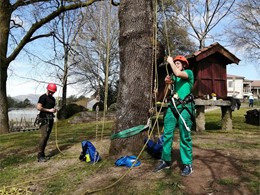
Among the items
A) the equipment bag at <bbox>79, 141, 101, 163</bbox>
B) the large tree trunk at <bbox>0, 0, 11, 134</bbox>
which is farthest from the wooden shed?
the large tree trunk at <bbox>0, 0, 11, 134</bbox>

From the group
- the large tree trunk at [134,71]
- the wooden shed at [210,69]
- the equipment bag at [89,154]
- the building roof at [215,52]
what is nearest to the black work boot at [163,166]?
the large tree trunk at [134,71]

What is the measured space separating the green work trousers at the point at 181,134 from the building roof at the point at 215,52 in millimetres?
6622

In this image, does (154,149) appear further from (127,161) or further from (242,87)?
(242,87)

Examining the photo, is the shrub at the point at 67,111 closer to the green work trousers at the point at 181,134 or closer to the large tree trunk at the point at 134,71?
the large tree trunk at the point at 134,71

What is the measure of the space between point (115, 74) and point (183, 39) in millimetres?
9030

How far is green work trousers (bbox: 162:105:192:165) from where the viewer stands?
5.06 metres

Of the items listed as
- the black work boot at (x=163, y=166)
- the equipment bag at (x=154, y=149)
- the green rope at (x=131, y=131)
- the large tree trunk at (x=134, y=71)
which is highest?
the large tree trunk at (x=134, y=71)

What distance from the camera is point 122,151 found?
6051 mm

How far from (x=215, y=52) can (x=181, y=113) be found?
7.48 meters

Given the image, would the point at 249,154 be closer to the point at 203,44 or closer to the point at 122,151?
the point at 122,151

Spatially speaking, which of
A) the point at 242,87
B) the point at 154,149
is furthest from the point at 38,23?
the point at 242,87

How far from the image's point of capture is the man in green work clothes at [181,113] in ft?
16.6

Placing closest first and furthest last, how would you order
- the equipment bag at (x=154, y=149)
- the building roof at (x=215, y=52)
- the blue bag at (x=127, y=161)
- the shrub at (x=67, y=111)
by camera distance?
the blue bag at (x=127, y=161) → the equipment bag at (x=154, y=149) → the building roof at (x=215, y=52) → the shrub at (x=67, y=111)

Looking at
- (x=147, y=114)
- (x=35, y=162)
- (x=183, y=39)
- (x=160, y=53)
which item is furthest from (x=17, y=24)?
(x=183, y=39)
